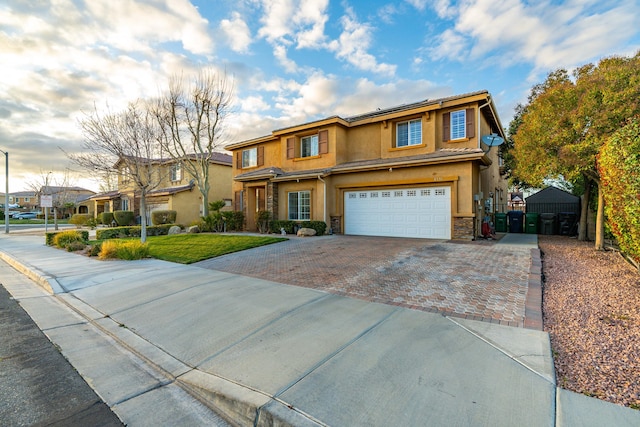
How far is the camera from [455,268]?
24.5 ft

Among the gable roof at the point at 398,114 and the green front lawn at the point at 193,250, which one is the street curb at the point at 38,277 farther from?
the gable roof at the point at 398,114

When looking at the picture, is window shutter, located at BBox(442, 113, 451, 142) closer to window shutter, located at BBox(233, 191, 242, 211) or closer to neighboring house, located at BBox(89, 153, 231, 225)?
window shutter, located at BBox(233, 191, 242, 211)

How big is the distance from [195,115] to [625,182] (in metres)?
21.2

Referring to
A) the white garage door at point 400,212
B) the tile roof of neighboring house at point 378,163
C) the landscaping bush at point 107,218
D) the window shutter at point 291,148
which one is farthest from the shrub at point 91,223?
the white garage door at point 400,212

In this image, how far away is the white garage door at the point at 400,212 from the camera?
13.0 meters

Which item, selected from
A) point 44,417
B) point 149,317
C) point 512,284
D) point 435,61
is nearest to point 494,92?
point 435,61

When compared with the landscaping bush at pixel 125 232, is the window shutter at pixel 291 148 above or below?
above

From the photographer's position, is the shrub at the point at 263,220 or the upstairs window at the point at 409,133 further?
the shrub at the point at 263,220

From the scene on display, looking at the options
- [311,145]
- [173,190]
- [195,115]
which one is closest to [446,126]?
[311,145]

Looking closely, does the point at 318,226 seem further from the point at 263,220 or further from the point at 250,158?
the point at 250,158

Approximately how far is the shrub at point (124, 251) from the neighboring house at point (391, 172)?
26.7ft

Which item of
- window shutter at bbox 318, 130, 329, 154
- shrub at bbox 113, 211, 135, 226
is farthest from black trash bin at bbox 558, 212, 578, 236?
shrub at bbox 113, 211, 135, 226

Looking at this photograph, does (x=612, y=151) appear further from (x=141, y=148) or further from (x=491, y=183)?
(x=141, y=148)

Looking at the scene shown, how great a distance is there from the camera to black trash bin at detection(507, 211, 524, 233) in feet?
56.0
